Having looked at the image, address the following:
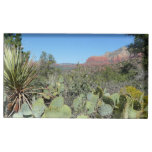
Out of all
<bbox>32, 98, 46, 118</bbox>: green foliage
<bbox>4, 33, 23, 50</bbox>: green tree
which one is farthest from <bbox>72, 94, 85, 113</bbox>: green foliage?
<bbox>4, 33, 23, 50</bbox>: green tree

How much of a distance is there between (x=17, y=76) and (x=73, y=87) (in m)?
1.25

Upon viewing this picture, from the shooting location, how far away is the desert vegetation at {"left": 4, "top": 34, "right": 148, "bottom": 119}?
479cm

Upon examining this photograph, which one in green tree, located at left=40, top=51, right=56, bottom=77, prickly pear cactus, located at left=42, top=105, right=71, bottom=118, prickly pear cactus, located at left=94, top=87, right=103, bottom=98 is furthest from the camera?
prickly pear cactus, located at left=94, top=87, right=103, bottom=98

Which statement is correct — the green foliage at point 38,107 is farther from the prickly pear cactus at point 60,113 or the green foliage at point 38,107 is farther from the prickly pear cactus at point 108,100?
the prickly pear cactus at point 108,100

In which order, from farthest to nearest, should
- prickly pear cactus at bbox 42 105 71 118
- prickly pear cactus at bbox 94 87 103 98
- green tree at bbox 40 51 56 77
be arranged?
1. prickly pear cactus at bbox 94 87 103 98
2. green tree at bbox 40 51 56 77
3. prickly pear cactus at bbox 42 105 71 118

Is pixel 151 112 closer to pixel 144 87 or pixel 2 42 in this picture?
pixel 144 87

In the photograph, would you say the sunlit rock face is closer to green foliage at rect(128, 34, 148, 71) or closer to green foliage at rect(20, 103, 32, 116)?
green foliage at rect(128, 34, 148, 71)

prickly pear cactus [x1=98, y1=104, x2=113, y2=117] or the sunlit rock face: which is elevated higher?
the sunlit rock face

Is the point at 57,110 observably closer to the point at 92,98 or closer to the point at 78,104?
the point at 78,104

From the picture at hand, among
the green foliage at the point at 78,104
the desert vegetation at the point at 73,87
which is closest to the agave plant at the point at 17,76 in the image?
the desert vegetation at the point at 73,87
